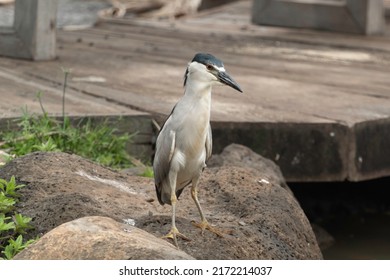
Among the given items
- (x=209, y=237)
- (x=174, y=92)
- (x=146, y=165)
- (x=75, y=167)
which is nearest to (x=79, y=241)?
(x=209, y=237)

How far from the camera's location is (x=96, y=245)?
143 inches

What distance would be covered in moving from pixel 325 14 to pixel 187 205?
599 cm

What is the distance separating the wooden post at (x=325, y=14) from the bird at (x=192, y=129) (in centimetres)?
621

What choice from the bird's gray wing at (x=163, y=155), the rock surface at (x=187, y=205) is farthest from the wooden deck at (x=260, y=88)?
the bird's gray wing at (x=163, y=155)

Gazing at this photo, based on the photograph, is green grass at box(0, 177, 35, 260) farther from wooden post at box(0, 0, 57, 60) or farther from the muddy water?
wooden post at box(0, 0, 57, 60)

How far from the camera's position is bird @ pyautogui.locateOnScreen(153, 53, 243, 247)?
4.32 m

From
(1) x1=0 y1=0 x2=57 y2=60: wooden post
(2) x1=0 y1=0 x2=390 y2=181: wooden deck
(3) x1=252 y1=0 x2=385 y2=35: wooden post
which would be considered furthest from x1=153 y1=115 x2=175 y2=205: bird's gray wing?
(3) x1=252 y1=0 x2=385 y2=35: wooden post

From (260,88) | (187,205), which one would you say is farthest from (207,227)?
(260,88)

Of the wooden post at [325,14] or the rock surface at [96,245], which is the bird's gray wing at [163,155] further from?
the wooden post at [325,14]

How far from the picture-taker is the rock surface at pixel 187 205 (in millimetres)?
4309

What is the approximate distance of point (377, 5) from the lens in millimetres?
10477

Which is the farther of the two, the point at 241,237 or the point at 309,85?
the point at 309,85

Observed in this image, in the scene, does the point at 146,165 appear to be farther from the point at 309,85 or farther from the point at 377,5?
the point at 377,5
